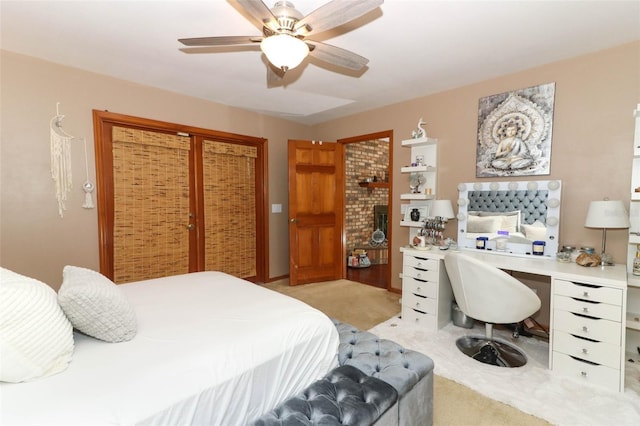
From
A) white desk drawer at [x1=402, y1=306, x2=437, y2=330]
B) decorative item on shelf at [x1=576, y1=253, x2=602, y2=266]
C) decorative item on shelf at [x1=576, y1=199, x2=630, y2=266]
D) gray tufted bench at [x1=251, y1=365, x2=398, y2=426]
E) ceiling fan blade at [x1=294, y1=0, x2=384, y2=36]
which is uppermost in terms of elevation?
ceiling fan blade at [x1=294, y1=0, x2=384, y2=36]

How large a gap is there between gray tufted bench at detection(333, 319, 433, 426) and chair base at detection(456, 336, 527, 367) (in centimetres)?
98

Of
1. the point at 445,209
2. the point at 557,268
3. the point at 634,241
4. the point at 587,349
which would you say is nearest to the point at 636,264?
the point at 634,241

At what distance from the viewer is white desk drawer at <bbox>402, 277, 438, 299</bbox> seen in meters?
2.86

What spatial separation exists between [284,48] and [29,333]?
65.8 inches

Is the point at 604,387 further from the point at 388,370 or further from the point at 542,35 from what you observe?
the point at 542,35

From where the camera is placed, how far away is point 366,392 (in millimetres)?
1331

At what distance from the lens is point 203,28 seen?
86.7 inches

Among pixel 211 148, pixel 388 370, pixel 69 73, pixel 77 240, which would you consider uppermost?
pixel 69 73

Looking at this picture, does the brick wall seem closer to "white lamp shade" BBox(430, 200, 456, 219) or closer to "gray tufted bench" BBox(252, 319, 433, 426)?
"white lamp shade" BBox(430, 200, 456, 219)

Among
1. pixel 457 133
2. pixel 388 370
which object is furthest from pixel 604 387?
pixel 457 133

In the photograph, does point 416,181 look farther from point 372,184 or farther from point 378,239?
point 378,239

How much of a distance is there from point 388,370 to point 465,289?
1.13m

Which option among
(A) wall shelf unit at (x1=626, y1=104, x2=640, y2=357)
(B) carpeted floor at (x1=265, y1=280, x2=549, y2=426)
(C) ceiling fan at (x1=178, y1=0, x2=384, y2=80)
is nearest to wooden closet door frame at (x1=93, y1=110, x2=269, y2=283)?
(B) carpeted floor at (x1=265, y1=280, x2=549, y2=426)

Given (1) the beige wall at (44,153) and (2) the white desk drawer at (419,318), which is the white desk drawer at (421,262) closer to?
(2) the white desk drawer at (419,318)
